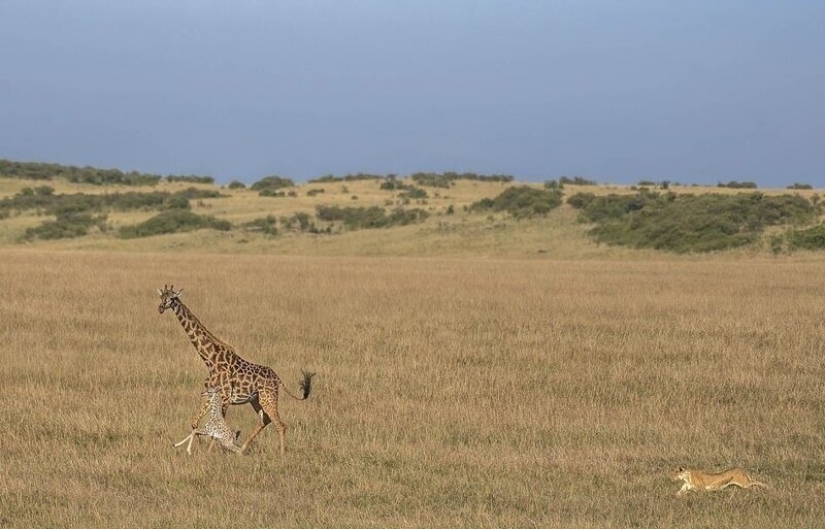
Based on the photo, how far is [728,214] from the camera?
44.1m

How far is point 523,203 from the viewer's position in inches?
2130

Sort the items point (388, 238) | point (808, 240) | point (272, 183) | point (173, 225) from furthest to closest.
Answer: point (272, 183) < point (173, 225) < point (388, 238) < point (808, 240)

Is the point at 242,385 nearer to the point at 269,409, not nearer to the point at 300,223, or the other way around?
the point at 269,409

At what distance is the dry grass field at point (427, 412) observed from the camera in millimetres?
7198

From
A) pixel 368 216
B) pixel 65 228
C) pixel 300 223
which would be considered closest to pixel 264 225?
pixel 300 223

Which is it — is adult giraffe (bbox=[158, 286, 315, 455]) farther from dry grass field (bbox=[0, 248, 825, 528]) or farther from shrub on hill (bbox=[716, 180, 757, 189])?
shrub on hill (bbox=[716, 180, 757, 189])

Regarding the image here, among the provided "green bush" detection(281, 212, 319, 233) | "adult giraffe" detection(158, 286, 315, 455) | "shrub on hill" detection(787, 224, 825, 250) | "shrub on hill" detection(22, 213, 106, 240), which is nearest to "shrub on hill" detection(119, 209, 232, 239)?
"shrub on hill" detection(22, 213, 106, 240)

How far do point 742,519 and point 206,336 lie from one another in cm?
435

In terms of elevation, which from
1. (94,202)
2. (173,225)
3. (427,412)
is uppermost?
(94,202)

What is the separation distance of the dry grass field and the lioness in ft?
0.25

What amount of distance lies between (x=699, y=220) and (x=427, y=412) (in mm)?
35996

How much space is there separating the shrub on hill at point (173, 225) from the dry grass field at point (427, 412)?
32.3 metres

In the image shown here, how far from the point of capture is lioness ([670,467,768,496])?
736 centimetres

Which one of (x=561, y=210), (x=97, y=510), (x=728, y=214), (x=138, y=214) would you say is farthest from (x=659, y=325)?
(x=138, y=214)
